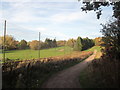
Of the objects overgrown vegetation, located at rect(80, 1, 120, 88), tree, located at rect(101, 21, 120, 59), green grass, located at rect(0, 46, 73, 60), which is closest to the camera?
overgrown vegetation, located at rect(80, 1, 120, 88)

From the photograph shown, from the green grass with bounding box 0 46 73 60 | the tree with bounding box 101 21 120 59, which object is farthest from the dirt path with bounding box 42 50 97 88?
the green grass with bounding box 0 46 73 60

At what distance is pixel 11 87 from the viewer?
4.89 metres

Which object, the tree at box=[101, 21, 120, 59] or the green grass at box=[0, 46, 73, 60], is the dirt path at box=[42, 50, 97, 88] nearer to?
the tree at box=[101, 21, 120, 59]

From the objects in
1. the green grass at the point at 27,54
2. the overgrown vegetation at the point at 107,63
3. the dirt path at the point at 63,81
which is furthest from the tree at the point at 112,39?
the green grass at the point at 27,54

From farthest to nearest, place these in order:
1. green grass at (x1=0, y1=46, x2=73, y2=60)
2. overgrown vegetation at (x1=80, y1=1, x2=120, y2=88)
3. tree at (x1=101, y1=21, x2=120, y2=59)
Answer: green grass at (x1=0, y1=46, x2=73, y2=60)
tree at (x1=101, y1=21, x2=120, y2=59)
overgrown vegetation at (x1=80, y1=1, x2=120, y2=88)

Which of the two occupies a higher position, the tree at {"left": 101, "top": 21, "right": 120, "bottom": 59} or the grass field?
the tree at {"left": 101, "top": 21, "right": 120, "bottom": 59}

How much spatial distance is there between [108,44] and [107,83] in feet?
16.8

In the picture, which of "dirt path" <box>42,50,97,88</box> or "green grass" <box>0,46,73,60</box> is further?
"green grass" <box>0,46,73,60</box>

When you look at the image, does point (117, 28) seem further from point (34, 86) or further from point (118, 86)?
point (34, 86)

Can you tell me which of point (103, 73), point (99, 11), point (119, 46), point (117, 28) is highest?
point (99, 11)

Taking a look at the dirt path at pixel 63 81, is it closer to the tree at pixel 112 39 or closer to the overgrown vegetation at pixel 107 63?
the overgrown vegetation at pixel 107 63

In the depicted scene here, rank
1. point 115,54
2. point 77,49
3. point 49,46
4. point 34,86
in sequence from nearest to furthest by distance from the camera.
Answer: point 34,86 → point 115,54 → point 77,49 → point 49,46

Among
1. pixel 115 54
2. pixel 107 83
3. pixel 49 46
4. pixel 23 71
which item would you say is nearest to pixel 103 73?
pixel 107 83

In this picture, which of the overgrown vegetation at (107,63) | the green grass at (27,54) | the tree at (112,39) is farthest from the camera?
the green grass at (27,54)
